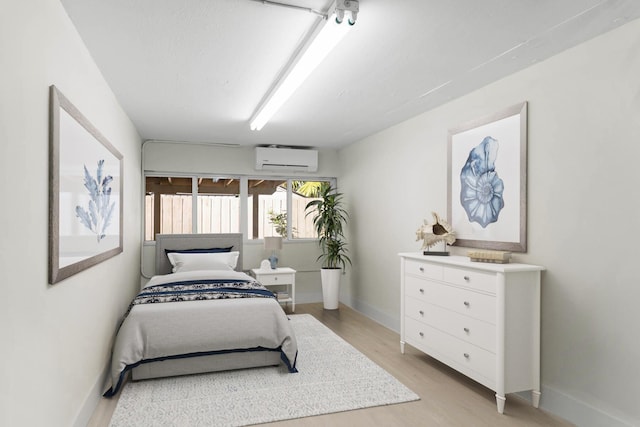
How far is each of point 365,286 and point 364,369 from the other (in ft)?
7.17

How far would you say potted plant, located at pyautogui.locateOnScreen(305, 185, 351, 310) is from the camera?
5.95 m

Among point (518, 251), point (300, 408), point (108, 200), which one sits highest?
point (108, 200)

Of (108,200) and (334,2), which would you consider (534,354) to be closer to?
(334,2)

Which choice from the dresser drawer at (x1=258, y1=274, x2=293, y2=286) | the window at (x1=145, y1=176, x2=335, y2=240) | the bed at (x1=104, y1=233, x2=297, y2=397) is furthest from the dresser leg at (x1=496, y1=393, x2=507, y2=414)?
the window at (x1=145, y1=176, x2=335, y2=240)

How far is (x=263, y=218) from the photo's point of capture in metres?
6.65

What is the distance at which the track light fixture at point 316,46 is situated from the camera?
212 cm

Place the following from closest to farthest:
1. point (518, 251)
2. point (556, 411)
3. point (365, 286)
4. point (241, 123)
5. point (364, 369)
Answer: point (556, 411) → point (518, 251) → point (364, 369) → point (241, 123) → point (365, 286)

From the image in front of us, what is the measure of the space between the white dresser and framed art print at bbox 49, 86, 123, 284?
2.60 metres

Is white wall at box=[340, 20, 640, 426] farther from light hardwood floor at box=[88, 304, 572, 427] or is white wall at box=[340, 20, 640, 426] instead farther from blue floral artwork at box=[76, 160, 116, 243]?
blue floral artwork at box=[76, 160, 116, 243]

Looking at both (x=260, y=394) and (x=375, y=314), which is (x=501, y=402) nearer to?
(x=260, y=394)

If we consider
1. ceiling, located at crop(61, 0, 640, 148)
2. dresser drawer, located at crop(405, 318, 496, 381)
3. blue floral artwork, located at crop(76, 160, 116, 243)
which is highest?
ceiling, located at crop(61, 0, 640, 148)

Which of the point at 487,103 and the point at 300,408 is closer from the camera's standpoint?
the point at 300,408

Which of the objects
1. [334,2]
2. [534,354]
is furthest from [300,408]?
[334,2]

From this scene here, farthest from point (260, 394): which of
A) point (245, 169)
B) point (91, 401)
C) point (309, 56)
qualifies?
→ point (245, 169)
